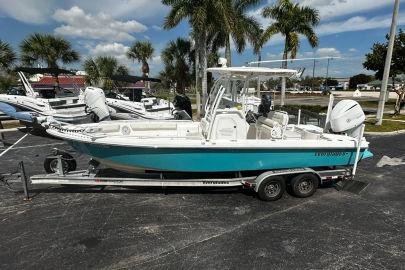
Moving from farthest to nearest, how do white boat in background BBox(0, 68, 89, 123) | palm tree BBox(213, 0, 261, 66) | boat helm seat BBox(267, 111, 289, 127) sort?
palm tree BBox(213, 0, 261, 66), white boat in background BBox(0, 68, 89, 123), boat helm seat BBox(267, 111, 289, 127)

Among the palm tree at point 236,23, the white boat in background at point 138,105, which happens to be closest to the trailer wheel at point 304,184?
the white boat in background at point 138,105

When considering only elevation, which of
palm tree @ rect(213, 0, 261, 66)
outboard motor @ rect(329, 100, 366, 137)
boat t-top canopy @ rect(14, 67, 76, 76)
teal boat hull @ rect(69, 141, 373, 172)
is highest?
palm tree @ rect(213, 0, 261, 66)

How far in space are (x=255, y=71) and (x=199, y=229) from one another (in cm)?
311

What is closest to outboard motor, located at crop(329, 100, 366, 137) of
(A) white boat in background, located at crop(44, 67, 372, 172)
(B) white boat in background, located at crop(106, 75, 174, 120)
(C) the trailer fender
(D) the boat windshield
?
(A) white boat in background, located at crop(44, 67, 372, 172)

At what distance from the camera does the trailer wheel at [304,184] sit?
5.66 m

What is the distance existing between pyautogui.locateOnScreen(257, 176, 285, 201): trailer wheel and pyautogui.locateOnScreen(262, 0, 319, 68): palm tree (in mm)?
14156

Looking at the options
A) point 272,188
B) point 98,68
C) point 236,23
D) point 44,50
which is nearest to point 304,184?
point 272,188

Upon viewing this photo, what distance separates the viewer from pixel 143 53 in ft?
99.1

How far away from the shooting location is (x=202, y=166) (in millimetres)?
5488

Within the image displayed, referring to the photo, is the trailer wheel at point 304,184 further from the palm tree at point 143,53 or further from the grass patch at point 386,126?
the palm tree at point 143,53

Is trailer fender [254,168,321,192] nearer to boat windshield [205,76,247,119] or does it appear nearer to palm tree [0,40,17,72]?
boat windshield [205,76,247,119]

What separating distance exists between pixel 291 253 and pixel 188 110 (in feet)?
34.1

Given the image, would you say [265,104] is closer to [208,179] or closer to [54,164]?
[208,179]

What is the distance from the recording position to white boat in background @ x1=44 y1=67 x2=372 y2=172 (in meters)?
5.32
